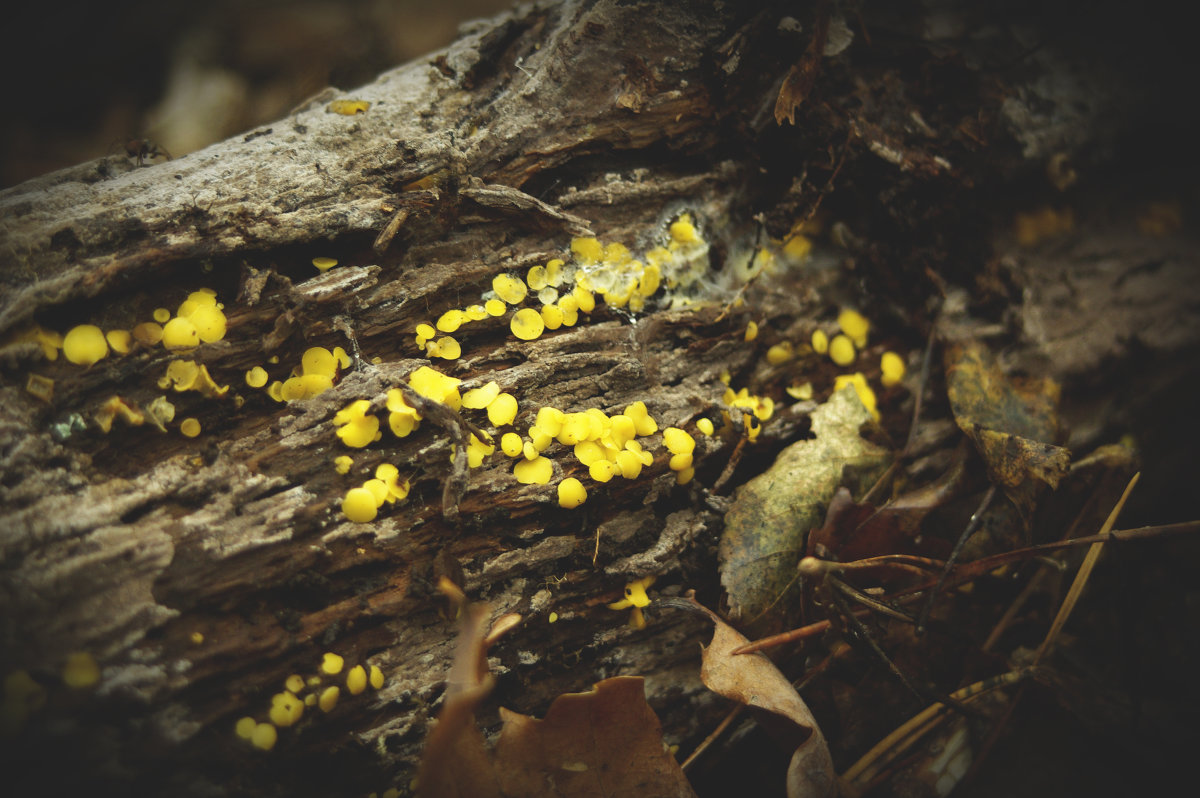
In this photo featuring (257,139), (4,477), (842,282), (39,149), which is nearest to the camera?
(4,477)

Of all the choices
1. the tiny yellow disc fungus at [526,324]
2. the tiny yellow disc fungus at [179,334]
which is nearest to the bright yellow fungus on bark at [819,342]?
the tiny yellow disc fungus at [526,324]

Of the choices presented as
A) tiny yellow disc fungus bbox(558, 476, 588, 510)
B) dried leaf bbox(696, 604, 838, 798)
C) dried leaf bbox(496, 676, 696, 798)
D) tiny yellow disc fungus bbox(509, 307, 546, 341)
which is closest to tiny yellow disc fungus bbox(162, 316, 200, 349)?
tiny yellow disc fungus bbox(509, 307, 546, 341)

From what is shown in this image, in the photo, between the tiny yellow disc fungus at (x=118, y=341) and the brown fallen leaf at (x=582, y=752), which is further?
the tiny yellow disc fungus at (x=118, y=341)

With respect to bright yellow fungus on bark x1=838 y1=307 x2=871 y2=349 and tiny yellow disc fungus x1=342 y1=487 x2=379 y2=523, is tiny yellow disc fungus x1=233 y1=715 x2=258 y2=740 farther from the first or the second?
bright yellow fungus on bark x1=838 y1=307 x2=871 y2=349

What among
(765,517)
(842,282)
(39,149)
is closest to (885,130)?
(842,282)

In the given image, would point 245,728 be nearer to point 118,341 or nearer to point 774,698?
point 118,341

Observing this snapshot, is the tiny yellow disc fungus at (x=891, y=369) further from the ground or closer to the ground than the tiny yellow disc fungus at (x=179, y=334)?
closer to the ground

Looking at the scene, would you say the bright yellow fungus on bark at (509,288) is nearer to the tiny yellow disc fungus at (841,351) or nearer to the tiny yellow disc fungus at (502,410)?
the tiny yellow disc fungus at (502,410)

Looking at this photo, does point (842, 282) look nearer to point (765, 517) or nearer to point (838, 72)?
point (838, 72)
